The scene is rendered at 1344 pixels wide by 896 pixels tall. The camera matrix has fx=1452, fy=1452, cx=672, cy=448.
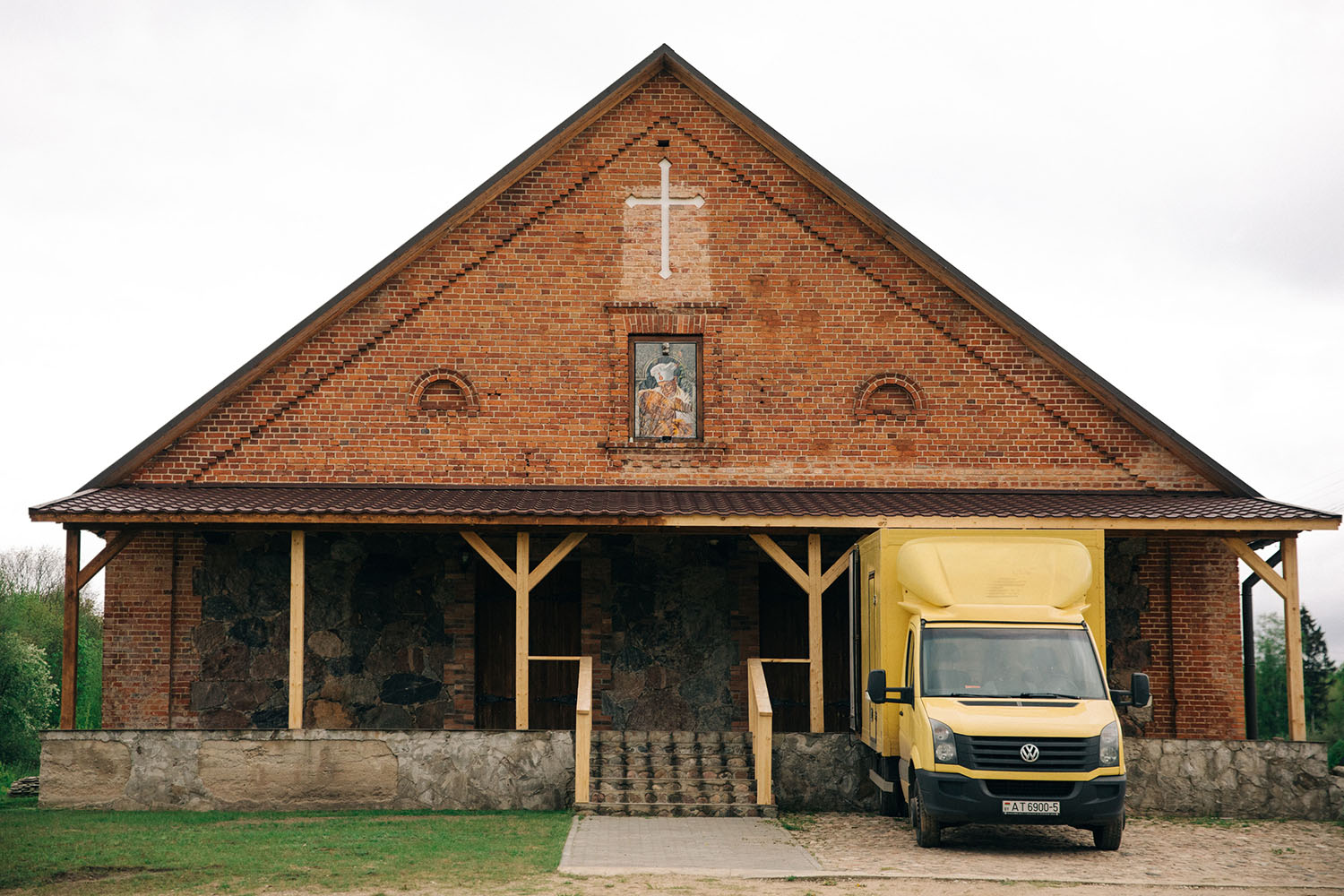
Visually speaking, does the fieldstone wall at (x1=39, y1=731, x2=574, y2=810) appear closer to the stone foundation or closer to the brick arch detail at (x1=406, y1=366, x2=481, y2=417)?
the stone foundation

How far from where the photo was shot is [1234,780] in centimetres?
1448

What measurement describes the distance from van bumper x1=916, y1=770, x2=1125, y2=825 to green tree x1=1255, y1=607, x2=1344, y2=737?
152ft

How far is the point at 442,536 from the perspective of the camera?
17234 mm

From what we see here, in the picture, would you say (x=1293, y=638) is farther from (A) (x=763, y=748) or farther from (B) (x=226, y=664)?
(B) (x=226, y=664)

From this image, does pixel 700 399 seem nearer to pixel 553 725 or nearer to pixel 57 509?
pixel 553 725

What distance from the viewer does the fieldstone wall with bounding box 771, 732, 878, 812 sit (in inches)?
569

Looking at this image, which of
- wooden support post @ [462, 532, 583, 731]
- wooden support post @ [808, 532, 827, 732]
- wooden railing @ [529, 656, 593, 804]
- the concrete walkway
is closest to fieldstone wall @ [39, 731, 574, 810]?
wooden railing @ [529, 656, 593, 804]

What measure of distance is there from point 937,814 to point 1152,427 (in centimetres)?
771

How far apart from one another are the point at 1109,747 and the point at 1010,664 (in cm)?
108

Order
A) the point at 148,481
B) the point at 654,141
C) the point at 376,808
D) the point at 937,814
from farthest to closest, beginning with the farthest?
1. the point at 654,141
2. the point at 148,481
3. the point at 376,808
4. the point at 937,814

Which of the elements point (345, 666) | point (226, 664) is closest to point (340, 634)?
point (345, 666)

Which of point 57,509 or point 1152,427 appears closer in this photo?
point 57,509

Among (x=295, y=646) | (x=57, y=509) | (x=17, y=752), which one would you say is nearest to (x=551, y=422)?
(x=295, y=646)

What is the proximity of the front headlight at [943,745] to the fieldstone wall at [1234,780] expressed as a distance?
3.80m
